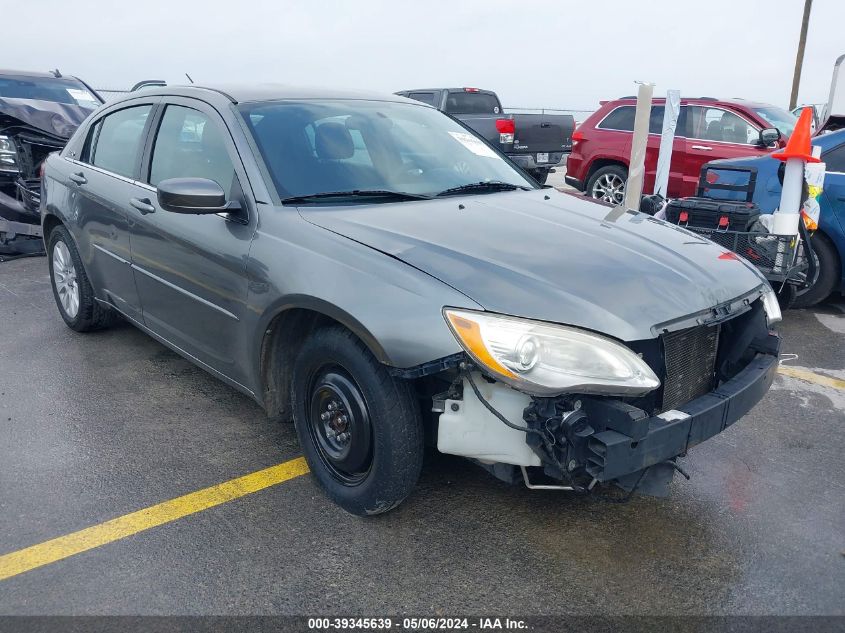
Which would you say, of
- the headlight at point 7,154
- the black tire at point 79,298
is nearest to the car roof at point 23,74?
the headlight at point 7,154

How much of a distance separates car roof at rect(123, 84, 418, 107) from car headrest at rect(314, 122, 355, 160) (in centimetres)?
33

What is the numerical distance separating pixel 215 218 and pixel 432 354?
1.44 meters

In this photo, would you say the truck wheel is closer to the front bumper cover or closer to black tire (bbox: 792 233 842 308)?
black tire (bbox: 792 233 842 308)

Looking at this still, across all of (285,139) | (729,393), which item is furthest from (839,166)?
(285,139)

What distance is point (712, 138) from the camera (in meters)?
9.44

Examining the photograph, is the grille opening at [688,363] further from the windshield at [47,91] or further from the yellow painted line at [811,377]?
the windshield at [47,91]

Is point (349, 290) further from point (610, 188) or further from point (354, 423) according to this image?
point (610, 188)

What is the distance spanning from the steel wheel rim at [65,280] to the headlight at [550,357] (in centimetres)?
362

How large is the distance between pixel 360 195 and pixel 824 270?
452 cm

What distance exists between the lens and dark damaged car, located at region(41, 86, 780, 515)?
92.5 inches

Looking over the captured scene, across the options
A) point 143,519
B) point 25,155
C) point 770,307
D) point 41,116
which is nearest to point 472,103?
point 41,116

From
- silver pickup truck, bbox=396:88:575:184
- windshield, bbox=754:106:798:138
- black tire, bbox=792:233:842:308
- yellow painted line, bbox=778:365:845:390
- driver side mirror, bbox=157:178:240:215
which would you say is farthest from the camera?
silver pickup truck, bbox=396:88:575:184

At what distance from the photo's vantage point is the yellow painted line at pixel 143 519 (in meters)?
2.66

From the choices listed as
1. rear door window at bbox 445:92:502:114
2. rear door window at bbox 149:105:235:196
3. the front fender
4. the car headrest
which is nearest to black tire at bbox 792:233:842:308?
the car headrest
